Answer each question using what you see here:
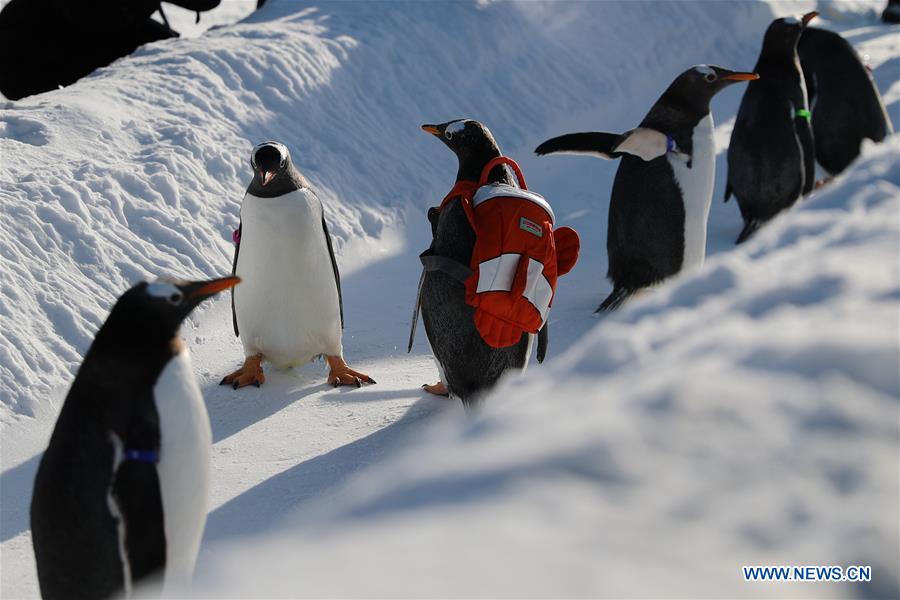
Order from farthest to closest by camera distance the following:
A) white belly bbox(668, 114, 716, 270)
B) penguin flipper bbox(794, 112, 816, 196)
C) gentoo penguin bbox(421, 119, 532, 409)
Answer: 1. penguin flipper bbox(794, 112, 816, 196)
2. white belly bbox(668, 114, 716, 270)
3. gentoo penguin bbox(421, 119, 532, 409)

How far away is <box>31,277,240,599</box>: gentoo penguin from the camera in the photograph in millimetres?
2004

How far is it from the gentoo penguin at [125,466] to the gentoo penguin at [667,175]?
2.68m

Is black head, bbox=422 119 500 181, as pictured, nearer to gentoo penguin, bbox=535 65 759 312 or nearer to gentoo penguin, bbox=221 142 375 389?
gentoo penguin, bbox=221 142 375 389

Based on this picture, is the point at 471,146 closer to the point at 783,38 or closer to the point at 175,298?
the point at 175,298

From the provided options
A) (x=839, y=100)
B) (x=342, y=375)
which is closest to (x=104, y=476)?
(x=342, y=375)

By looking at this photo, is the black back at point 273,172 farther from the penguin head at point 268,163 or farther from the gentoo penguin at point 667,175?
the gentoo penguin at point 667,175

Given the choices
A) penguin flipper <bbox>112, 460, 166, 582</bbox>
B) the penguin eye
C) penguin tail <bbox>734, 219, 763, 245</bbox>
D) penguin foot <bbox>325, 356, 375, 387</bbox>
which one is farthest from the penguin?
penguin tail <bbox>734, 219, 763, 245</bbox>

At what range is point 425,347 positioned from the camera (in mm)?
4371

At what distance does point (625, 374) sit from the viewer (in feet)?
2.78

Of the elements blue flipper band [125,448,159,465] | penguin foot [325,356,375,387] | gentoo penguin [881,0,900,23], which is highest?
blue flipper band [125,448,159,465]

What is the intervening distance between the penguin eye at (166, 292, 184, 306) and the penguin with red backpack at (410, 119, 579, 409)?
3.82ft

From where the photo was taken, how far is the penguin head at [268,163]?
361 centimetres

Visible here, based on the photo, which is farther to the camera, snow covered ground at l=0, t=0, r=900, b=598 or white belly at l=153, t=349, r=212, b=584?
white belly at l=153, t=349, r=212, b=584

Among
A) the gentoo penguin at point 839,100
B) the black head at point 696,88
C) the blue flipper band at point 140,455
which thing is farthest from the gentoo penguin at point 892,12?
the blue flipper band at point 140,455
